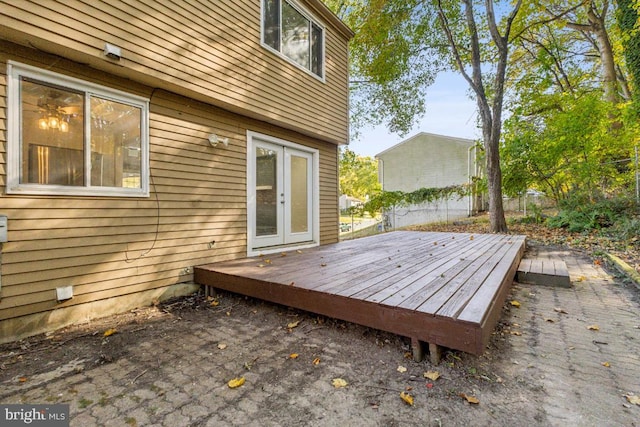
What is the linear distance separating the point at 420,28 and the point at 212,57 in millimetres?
9155

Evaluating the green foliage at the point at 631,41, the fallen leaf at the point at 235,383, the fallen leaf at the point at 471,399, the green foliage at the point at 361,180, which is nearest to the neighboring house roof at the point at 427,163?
the green foliage at the point at 631,41

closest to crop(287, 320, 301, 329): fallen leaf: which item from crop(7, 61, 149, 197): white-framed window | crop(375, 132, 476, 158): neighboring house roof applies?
crop(7, 61, 149, 197): white-framed window

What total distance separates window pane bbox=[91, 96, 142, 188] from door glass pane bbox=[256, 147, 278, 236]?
1.85 m

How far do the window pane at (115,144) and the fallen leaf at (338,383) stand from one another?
2.93 m

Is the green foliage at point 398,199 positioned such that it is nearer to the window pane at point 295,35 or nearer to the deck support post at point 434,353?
the window pane at point 295,35

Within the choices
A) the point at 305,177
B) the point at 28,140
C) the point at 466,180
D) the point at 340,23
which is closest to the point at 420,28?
the point at 340,23

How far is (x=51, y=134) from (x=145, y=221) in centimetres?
116

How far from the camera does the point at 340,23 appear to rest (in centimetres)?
608

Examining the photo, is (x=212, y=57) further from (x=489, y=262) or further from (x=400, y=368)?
(x=489, y=262)

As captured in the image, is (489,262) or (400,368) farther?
(489,262)

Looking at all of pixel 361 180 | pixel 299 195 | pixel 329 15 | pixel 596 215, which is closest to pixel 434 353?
pixel 299 195

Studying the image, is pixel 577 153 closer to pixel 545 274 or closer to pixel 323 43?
pixel 545 274

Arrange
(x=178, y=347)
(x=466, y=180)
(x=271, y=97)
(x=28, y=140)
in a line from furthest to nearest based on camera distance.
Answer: (x=466, y=180)
(x=271, y=97)
(x=28, y=140)
(x=178, y=347)

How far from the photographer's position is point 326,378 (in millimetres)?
1976
